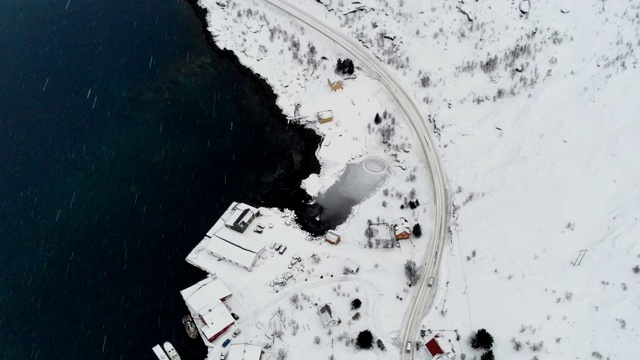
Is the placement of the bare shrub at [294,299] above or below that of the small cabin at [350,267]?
below

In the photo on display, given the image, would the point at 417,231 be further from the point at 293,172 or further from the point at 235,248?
the point at 235,248

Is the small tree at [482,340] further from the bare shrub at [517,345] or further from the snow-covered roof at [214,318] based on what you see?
the snow-covered roof at [214,318]

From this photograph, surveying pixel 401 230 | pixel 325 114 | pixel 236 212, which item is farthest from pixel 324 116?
pixel 401 230

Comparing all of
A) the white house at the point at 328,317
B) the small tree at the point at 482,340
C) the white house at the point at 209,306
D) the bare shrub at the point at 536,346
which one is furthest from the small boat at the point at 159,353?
the bare shrub at the point at 536,346

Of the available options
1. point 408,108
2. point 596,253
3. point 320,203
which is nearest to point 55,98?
point 320,203

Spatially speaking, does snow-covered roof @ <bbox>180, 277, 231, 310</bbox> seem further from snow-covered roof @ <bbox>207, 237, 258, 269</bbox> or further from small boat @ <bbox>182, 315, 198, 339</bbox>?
snow-covered roof @ <bbox>207, 237, 258, 269</bbox>

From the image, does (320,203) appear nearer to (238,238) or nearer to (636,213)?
(238,238)
